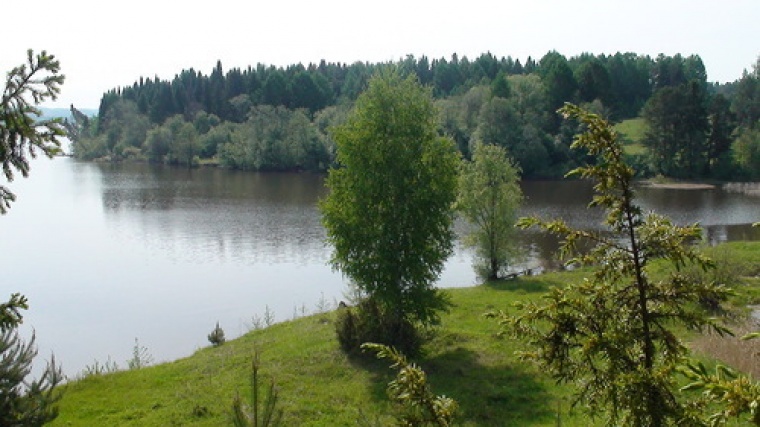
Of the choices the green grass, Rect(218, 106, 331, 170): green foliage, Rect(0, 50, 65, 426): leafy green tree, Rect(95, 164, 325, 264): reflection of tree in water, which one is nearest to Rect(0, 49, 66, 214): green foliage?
Rect(0, 50, 65, 426): leafy green tree

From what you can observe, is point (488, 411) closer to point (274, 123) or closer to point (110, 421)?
point (110, 421)

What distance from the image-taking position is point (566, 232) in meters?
5.39

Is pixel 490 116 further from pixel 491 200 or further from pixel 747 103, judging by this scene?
pixel 491 200

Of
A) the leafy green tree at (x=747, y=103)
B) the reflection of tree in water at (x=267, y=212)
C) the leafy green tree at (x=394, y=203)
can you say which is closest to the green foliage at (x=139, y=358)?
the leafy green tree at (x=394, y=203)

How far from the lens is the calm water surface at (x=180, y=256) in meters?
29.9

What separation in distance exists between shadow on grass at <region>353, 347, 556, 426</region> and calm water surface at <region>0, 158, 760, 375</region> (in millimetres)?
11733

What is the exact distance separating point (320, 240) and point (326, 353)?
25944 millimetres

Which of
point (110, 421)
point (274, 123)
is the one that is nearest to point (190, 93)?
point (274, 123)

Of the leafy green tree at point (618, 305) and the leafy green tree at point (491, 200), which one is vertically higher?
the leafy green tree at point (618, 305)

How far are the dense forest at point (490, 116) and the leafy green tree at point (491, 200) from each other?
22477 millimetres

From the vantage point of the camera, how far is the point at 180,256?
140 ft

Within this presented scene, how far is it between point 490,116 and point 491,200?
52956mm

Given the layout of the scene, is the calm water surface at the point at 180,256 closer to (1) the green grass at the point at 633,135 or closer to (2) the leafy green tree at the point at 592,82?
(1) the green grass at the point at 633,135

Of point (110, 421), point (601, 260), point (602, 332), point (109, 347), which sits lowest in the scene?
point (109, 347)
